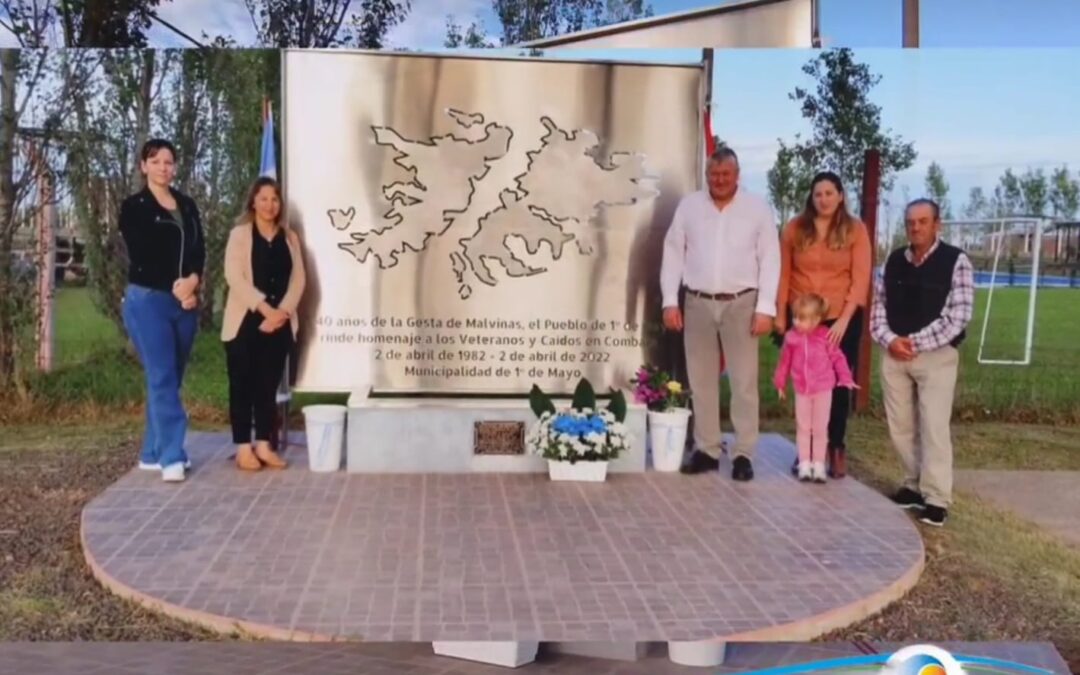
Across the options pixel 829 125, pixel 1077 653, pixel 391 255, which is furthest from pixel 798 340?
pixel 391 255

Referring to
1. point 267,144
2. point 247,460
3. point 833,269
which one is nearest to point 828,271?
point 833,269

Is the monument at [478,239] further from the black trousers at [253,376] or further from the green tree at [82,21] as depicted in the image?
the green tree at [82,21]

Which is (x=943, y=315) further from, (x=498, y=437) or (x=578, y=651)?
(x=498, y=437)

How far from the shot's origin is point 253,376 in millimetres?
3365

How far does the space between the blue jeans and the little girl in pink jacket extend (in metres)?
1.57

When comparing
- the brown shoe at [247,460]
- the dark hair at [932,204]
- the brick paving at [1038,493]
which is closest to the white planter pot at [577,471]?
the brown shoe at [247,460]

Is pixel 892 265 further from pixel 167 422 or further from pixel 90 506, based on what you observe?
pixel 90 506

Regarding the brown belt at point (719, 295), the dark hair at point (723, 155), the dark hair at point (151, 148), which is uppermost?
the dark hair at point (723, 155)

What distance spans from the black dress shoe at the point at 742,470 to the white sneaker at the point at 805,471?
0.24 metres

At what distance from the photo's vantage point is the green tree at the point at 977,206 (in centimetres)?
288

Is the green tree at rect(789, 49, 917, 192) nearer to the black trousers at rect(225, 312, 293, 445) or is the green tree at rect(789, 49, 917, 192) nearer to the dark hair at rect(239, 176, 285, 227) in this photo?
the dark hair at rect(239, 176, 285, 227)

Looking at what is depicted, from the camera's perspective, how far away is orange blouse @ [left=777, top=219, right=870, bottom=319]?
118 inches

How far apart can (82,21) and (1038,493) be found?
2587mm

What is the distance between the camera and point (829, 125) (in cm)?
293
